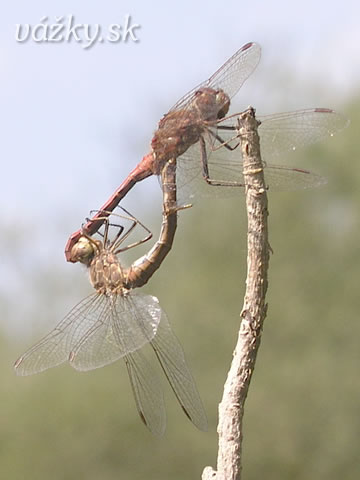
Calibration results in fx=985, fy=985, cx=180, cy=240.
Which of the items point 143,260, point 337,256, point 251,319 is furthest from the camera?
point 337,256

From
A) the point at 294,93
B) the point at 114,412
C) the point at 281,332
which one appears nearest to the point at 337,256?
the point at 281,332

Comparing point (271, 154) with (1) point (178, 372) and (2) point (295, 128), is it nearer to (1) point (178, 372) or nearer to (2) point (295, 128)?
(2) point (295, 128)

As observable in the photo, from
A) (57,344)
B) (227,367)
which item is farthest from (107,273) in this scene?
(227,367)

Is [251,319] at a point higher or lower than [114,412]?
lower

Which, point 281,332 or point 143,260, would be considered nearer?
point 143,260

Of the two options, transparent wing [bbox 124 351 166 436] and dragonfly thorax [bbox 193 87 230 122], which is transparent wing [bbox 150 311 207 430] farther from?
dragonfly thorax [bbox 193 87 230 122]

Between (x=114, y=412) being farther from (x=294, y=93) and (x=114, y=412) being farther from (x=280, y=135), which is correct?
(x=280, y=135)

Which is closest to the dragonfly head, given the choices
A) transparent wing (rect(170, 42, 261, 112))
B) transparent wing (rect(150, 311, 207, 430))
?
transparent wing (rect(150, 311, 207, 430))

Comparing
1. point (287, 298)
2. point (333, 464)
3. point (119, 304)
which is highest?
point (287, 298)

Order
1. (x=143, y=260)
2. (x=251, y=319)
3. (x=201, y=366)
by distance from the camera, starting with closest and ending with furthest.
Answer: (x=251, y=319) → (x=143, y=260) → (x=201, y=366)
